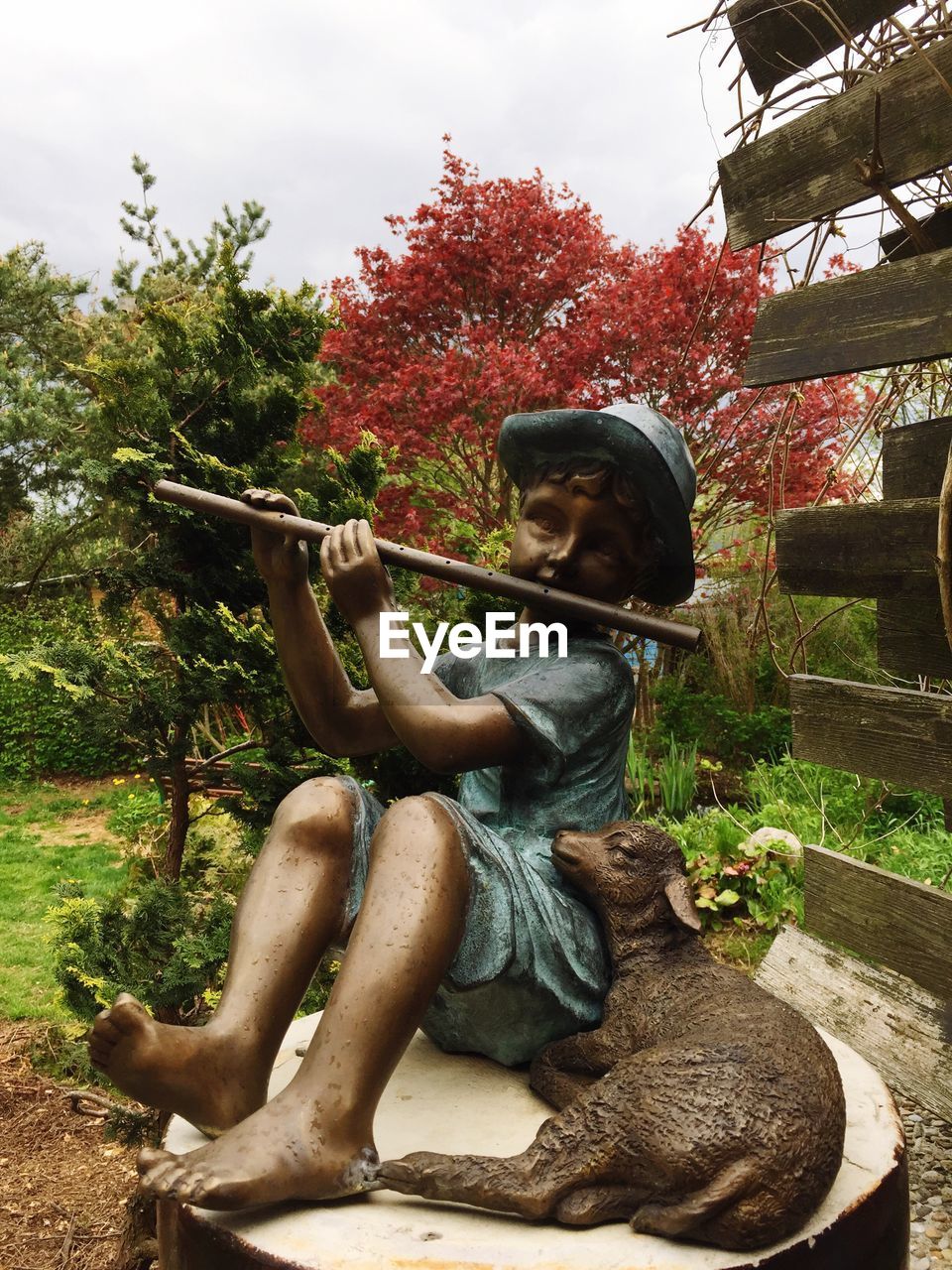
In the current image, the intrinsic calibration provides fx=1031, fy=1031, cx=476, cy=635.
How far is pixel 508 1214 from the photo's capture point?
1.60 metres

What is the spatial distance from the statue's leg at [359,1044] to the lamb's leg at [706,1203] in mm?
457

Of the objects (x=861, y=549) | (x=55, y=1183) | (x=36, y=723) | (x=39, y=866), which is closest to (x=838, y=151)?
(x=861, y=549)

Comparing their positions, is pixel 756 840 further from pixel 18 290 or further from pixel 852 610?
pixel 18 290

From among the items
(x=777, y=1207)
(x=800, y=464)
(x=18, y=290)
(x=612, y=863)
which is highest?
(x=18, y=290)

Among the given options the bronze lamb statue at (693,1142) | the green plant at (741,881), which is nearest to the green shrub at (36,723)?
the green plant at (741,881)

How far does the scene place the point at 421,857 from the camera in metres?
1.75

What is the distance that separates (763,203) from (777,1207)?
2.49 m

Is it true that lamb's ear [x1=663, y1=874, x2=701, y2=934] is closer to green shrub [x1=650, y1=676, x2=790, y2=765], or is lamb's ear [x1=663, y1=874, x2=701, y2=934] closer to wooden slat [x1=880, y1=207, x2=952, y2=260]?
wooden slat [x1=880, y1=207, x2=952, y2=260]

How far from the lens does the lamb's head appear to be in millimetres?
1972

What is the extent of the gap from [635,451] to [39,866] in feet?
21.5

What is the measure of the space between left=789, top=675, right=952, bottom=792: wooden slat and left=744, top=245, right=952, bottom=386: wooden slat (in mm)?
836

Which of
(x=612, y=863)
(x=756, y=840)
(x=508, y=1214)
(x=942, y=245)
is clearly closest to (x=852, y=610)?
(x=756, y=840)

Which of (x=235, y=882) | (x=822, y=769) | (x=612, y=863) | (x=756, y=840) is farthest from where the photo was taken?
(x=822, y=769)

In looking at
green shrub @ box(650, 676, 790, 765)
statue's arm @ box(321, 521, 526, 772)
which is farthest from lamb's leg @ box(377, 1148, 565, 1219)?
green shrub @ box(650, 676, 790, 765)
